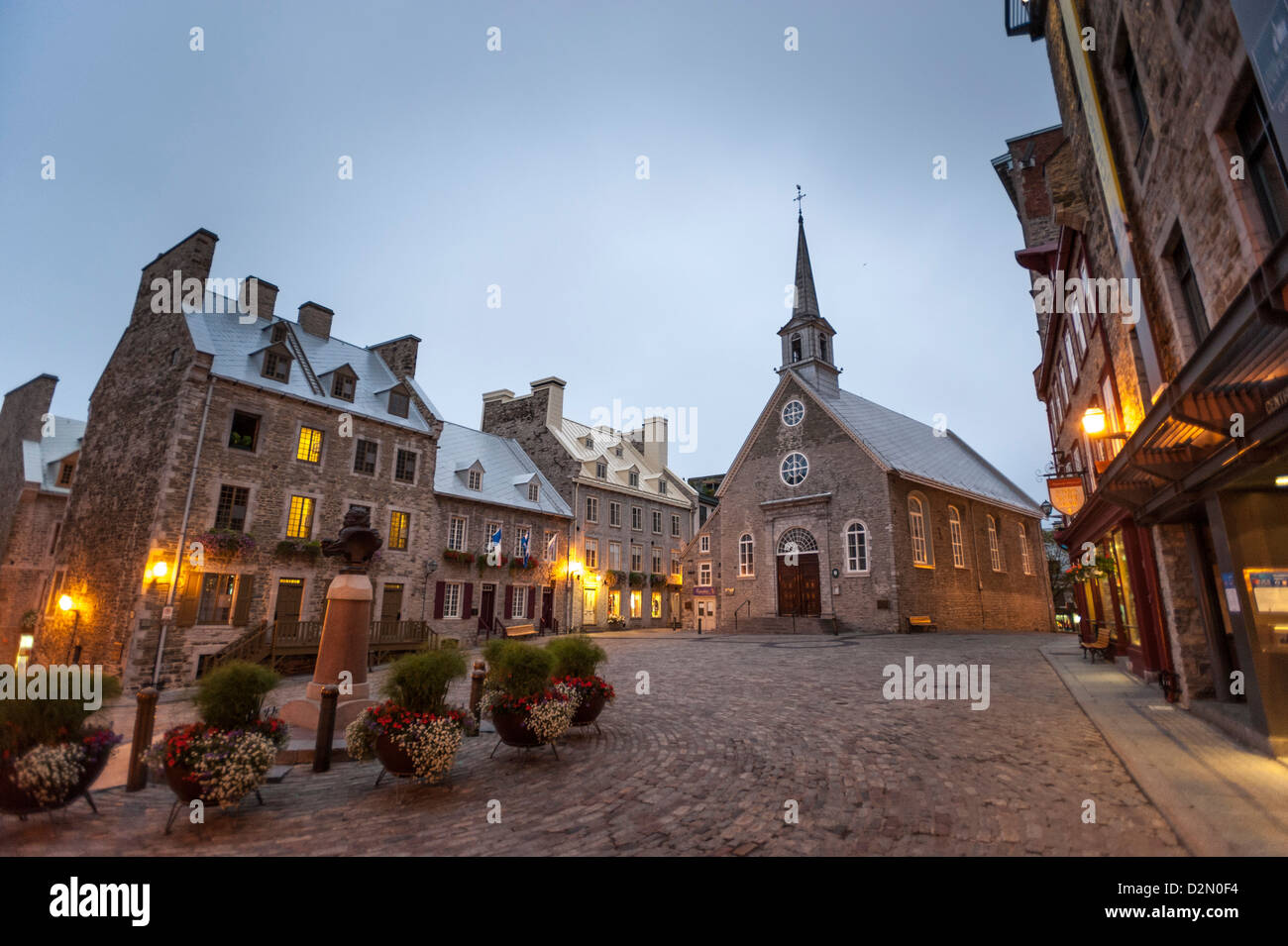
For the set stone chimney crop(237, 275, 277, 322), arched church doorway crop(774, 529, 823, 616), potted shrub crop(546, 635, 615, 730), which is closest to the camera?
potted shrub crop(546, 635, 615, 730)

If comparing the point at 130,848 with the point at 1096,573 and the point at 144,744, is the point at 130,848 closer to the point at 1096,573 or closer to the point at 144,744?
the point at 144,744

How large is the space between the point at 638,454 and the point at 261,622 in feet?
92.5

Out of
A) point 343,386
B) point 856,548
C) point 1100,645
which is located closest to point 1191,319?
point 1100,645

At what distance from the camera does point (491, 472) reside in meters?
31.2

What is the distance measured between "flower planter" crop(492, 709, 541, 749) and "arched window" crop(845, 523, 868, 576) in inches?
904

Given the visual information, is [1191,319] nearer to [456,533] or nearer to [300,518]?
[300,518]

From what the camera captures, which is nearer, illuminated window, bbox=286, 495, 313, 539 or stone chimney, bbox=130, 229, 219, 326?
illuminated window, bbox=286, 495, 313, 539

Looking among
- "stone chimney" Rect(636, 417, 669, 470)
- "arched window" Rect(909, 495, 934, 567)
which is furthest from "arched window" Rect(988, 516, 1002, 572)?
"stone chimney" Rect(636, 417, 669, 470)

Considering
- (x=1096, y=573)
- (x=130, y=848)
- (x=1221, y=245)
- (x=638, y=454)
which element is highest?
(x=638, y=454)

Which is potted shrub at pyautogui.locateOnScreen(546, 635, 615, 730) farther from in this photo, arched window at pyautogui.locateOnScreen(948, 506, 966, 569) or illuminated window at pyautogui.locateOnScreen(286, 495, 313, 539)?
arched window at pyautogui.locateOnScreen(948, 506, 966, 569)

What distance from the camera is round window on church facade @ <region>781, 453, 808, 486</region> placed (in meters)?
29.9
